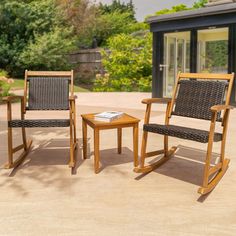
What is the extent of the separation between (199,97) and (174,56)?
6.49 m

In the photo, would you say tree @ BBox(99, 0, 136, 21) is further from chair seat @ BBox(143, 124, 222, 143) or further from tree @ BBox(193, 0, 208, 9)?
chair seat @ BBox(143, 124, 222, 143)

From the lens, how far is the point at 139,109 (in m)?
8.29

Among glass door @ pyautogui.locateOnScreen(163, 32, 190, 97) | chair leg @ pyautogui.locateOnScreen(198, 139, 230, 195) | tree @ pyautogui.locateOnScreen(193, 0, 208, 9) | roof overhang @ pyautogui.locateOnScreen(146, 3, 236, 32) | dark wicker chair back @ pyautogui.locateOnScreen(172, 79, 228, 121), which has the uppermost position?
tree @ pyautogui.locateOnScreen(193, 0, 208, 9)

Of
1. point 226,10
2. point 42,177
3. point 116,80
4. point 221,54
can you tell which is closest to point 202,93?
point 42,177

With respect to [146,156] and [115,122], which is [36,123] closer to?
[115,122]

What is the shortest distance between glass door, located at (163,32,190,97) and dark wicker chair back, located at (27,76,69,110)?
5.95 metres

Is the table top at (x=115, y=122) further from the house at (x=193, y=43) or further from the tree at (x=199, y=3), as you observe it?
the tree at (x=199, y=3)

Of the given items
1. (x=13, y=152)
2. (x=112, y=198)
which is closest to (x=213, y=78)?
(x=112, y=198)

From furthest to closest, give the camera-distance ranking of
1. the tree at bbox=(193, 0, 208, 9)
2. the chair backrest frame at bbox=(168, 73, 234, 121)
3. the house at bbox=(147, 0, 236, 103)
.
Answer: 1. the tree at bbox=(193, 0, 208, 9)
2. the house at bbox=(147, 0, 236, 103)
3. the chair backrest frame at bbox=(168, 73, 234, 121)

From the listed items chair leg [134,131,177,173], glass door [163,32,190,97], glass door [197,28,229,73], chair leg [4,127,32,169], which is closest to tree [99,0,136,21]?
glass door [163,32,190,97]

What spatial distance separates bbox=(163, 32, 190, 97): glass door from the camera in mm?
9844

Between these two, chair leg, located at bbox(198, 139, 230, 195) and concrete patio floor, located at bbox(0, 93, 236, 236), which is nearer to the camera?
concrete patio floor, located at bbox(0, 93, 236, 236)

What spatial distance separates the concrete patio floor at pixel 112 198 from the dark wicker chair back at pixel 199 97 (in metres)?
0.56

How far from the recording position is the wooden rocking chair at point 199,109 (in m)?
3.28
